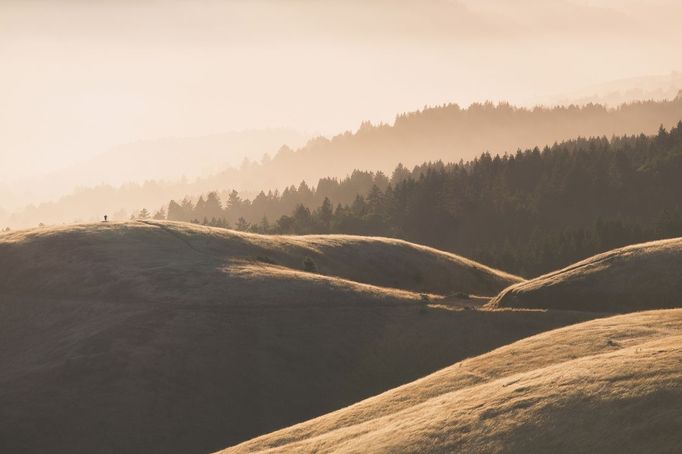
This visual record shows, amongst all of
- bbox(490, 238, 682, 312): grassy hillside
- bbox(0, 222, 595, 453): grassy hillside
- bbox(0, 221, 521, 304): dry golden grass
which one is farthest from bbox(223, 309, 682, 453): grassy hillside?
bbox(0, 221, 521, 304): dry golden grass

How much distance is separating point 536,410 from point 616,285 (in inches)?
1816

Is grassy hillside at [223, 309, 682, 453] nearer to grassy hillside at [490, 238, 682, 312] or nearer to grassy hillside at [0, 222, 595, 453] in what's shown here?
grassy hillside at [0, 222, 595, 453]

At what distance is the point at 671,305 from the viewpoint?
71562 millimetres

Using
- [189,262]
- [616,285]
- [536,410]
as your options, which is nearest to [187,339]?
[189,262]

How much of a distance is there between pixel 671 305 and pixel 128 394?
1821 inches

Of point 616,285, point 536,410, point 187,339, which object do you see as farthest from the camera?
point 616,285

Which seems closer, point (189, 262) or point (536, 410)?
point (536, 410)

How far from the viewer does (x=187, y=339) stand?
74.3m

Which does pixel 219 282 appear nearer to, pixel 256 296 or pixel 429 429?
pixel 256 296

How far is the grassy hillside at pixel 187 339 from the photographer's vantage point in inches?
2544

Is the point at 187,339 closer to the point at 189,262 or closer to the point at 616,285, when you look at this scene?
the point at 189,262

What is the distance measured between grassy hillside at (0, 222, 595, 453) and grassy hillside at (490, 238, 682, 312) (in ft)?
11.9

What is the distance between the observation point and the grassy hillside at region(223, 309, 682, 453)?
102 feet

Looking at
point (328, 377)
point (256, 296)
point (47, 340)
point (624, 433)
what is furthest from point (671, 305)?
point (47, 340)
